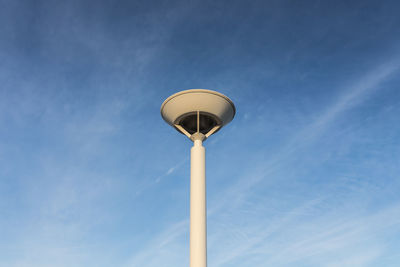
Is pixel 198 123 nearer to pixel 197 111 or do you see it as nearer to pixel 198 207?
pixel 197 111

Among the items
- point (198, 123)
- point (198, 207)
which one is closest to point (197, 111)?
point (198, 123)

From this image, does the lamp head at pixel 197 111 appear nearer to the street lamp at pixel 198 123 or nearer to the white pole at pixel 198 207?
the street lamp at pixel 198 123

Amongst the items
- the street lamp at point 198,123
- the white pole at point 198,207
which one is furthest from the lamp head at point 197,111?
the white pole at point 198,207

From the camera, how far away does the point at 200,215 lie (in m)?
22.0

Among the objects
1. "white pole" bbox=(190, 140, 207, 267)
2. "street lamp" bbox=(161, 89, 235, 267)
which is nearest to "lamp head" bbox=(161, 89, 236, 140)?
"street lamp" bbox=(161, 89, 235, 267)

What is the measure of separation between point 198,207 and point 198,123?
4905 millimetres

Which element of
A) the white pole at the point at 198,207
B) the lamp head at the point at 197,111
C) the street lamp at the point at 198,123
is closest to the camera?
the white pole at the point at 198,207

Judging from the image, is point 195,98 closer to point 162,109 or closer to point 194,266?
point 162,109

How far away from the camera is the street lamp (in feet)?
71.4

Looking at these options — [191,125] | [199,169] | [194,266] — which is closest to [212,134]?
[191,125]

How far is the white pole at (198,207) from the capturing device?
20969 millimetres

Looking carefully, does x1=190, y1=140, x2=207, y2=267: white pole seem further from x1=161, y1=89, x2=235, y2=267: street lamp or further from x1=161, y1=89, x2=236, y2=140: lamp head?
x1=161, y1=89, x2=236, y2=140: lamp head

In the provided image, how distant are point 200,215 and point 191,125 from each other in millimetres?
5802

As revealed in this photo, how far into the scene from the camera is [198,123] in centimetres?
2448
